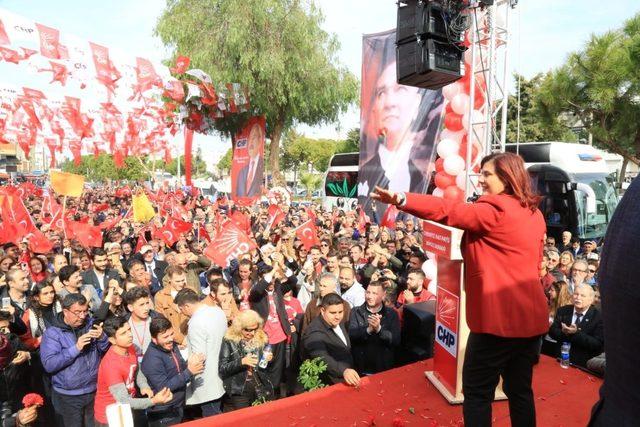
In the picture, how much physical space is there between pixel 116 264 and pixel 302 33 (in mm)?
16482

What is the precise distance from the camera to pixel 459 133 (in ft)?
24.5

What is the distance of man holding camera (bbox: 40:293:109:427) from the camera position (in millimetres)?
4016


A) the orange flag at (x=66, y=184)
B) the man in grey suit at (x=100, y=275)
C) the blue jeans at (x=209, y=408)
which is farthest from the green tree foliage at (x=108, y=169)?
the blue jeans at (x=209, y=408)

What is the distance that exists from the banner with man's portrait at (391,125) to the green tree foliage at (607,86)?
13769mm

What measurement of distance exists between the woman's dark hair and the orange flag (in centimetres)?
965

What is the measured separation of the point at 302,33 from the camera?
21.4 metres

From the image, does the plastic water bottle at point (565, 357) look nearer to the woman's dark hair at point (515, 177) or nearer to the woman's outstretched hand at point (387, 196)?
the woman's dark hair at point (515, 177)

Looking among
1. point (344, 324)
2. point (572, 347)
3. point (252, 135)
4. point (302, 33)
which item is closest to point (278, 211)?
point (252, 135)

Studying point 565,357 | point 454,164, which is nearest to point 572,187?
point 454,164

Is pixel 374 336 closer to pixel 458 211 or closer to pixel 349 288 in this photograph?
pixel 349 288

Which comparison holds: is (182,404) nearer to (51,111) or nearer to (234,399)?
(234,399)

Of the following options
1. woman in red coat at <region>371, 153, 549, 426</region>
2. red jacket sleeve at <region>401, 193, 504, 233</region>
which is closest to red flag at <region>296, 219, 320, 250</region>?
woman in red coat at <region>371, 153, 549, 426</region>

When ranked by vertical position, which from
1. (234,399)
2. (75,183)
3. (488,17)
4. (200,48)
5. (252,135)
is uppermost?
(200,48)

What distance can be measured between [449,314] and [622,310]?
7.82 ft
